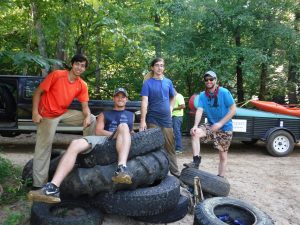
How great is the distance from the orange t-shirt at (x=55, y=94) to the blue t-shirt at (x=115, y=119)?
59 centimetres

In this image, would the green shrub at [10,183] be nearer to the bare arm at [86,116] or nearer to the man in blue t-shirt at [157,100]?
the bare arm at [86,116]

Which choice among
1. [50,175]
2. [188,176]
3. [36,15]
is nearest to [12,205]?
[50,175]

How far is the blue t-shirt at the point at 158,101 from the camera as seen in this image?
19.1 feet

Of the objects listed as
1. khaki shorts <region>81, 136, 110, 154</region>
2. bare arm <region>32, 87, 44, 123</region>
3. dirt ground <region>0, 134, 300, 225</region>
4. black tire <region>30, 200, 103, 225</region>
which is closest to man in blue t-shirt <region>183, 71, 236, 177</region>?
dirt ground <region>0, 134, 300, 225</region>

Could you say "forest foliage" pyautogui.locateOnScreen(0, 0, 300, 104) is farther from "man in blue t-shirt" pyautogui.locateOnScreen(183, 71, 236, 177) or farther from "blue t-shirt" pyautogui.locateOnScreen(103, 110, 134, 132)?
"blue t-shirt" pyautogui.locateOnScreen(103, 110, 134, 132)

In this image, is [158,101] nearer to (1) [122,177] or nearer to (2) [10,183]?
(1) [122,177]

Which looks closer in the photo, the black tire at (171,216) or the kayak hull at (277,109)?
the black tire at (171,216)

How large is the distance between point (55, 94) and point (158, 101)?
1574mm

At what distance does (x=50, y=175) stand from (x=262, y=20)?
8.04m

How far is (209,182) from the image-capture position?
5.50m

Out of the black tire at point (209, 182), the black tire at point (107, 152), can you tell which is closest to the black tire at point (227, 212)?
the black tire at point (209, 182)

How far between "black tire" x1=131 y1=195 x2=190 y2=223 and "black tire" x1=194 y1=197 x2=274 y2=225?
11.9 inches

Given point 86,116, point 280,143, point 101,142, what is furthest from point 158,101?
point 280,143

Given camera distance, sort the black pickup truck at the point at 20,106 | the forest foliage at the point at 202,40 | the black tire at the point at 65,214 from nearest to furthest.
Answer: the black tire at the point at 65,214
the black pickup truck at the point at 20,106
the forest foliage at the point at 202,40
